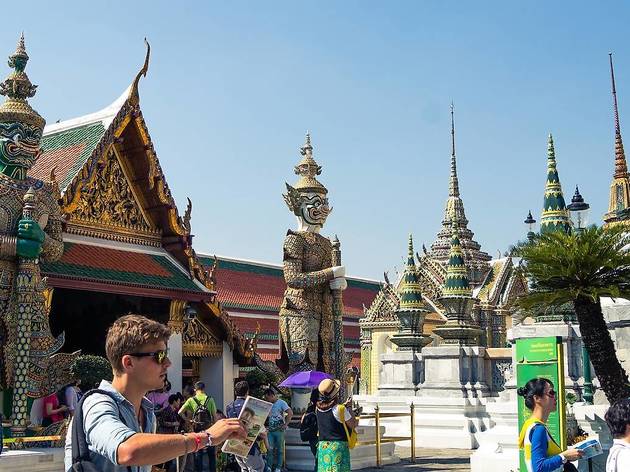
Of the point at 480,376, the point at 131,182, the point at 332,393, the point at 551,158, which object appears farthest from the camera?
the point at 480,376

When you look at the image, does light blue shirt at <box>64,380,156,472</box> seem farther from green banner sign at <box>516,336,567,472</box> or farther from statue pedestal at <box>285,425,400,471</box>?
statue pedestal at <box>285,425,400,471</box>

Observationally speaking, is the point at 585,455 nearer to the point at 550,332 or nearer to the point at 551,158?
the point at 550,332

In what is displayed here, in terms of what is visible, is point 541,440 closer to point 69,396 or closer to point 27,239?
point 27,239

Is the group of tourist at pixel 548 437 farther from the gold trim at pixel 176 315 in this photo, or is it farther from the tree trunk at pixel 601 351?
the gold trim at pixel 176 315

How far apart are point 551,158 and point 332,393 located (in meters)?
10.0

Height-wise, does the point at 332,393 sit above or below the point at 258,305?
below

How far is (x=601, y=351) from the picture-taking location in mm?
10414

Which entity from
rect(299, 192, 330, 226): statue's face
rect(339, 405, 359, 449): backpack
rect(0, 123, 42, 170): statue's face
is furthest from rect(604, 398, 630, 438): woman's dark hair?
rect(299, 192, 330, 226): statue's face

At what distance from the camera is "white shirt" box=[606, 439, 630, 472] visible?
452cm

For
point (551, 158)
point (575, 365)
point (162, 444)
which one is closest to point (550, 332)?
point (575, 365)

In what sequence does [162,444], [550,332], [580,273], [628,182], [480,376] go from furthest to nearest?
[628,182] → [480,376] → [550,332] → [580,273] → [162,444]

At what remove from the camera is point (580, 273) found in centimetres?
1060

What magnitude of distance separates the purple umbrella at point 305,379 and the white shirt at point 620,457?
29.7 ft

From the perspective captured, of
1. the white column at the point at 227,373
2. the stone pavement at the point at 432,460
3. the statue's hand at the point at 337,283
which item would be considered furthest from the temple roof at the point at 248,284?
the statue's hand at the point at 337,283
